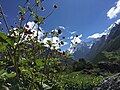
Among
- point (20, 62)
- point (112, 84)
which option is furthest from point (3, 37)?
point (112, 84)

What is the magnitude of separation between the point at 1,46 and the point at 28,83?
2.89ft

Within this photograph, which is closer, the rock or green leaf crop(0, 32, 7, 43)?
green leaf crop(0, 32, 7, 43)

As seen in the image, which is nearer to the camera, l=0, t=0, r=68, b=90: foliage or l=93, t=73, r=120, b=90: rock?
l=0, t=0, r=68, b=90: foliage

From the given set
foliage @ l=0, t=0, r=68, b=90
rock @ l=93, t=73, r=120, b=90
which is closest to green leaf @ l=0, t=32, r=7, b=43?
foliage @ l=0, t=0, r=68, b=90

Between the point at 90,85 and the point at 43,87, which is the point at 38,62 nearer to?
the point at 43,87

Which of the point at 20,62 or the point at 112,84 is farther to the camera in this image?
the point at 112,84

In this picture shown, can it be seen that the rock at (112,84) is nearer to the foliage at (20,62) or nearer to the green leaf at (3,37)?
the foliage at (20,62)

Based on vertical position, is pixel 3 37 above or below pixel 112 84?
below

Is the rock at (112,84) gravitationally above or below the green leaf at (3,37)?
above

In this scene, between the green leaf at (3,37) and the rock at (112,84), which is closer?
the green leaf at (3,37)

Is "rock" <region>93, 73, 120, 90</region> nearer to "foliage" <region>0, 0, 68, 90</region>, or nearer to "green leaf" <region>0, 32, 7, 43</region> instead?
"foliage" <region>0, 0, 68, 90</region>

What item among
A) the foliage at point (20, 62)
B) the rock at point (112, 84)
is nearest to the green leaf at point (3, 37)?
the foliage at point (20, 62)

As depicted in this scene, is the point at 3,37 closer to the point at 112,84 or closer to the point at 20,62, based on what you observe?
the point at 20,62

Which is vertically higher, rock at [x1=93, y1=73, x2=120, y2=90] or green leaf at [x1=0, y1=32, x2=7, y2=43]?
rock at [x1=93, y1=73, x2=120, y2=90]
